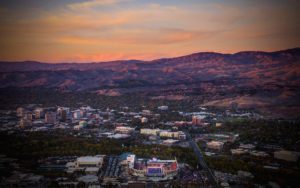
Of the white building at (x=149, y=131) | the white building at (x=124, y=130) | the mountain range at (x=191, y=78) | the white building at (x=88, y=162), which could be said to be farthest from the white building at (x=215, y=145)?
the mountain range at (x=191, y=78)

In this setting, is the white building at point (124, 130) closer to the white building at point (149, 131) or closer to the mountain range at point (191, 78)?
the white building at point (149, 131)

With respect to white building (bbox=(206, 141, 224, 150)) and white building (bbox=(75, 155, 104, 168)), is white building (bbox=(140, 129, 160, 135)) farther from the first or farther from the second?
white building (bbox=(75, 155, 104, 168))

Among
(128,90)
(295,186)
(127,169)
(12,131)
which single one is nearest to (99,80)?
(128,90)

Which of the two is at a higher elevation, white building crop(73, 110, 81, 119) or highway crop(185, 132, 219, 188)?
white building crop(73, 110, 81, 119)

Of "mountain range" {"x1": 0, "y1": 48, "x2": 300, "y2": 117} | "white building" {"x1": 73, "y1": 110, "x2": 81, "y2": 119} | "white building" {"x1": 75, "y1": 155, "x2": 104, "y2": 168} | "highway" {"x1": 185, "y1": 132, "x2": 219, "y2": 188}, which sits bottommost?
"highway" {"x1": 185, "y1": 132, "x2": 219, "y2": 188}

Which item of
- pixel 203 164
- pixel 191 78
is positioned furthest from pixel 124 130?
pixel 191 78

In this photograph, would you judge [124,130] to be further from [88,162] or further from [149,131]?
[88,162]

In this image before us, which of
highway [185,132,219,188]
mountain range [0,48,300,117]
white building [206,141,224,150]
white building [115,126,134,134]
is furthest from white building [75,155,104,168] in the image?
mountain range [0,48,300,117]

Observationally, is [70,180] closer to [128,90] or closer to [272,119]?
[272,119]

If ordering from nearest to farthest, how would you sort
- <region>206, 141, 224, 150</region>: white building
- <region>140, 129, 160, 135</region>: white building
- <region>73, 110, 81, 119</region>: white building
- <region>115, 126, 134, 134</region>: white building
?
<region>206, 141, 224, 150</region>: white building, <region>140, 129, 160, 135</region>: white building, <region>115, 126, 134, 134</region>: white building, <region>73, 110, 81, 119</region>: white building
